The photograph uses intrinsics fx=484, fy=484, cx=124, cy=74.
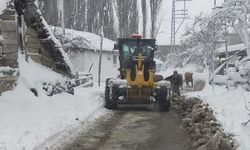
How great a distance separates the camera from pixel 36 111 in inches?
533

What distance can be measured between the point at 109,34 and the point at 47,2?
19.7 m

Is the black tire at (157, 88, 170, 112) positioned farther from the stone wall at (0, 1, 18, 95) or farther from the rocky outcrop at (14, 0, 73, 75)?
the stone wall at (0, 1, 18, 95)

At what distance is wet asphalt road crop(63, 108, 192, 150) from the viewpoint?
10.9 metres

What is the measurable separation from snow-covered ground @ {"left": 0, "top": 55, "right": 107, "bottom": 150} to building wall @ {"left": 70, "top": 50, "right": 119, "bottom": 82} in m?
15.7

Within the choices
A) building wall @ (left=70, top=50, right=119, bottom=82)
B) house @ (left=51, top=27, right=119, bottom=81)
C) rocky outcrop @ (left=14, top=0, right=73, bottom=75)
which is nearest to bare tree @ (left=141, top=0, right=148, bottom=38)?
house @ (left=51, top=27, right=119, bottom=81)

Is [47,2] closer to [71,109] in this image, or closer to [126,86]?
[126,86]

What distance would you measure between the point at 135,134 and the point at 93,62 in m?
24.6

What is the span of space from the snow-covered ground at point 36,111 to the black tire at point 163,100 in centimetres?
223

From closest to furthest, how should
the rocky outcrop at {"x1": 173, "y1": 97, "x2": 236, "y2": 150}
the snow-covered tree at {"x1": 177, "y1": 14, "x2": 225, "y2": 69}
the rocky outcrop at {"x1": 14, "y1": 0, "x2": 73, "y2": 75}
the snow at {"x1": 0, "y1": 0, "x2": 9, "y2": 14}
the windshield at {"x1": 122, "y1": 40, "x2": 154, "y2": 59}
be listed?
the rocky outcrop at {"x1": 173, "y1": 97, "x2": 236, "y2": 150} < the snow at {"x1": 0, "y1": 0, "x2": 9, "y2": 14} < the rocky outcrop at {"x1": 14, "y1": 0, "x2": 73, "y2": 75} < the windshield at {"x1": 122, "y1": 40, "x2": 154, "y2": 59} < the snow-covered tree at {"x1": 177, "y1": 14, "x2": 225, "y2": 69}

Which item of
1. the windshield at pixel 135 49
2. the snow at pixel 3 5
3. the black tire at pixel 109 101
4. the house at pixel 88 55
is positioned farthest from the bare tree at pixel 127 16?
the snow at pixel 3 5

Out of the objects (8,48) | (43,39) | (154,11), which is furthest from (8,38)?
(154,11)

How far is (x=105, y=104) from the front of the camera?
62.9 ft

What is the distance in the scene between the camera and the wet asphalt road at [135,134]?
1091 centimetres

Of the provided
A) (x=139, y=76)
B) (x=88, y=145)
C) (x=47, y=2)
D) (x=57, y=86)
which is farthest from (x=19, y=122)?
(x=47, y=2)
